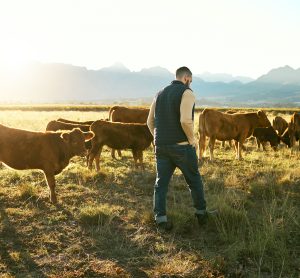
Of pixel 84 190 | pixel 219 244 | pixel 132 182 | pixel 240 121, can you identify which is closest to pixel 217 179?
pixel 132 182

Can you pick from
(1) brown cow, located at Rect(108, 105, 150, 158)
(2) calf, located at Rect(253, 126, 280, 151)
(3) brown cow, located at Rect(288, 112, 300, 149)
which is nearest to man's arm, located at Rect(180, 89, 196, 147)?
(1) brown cow, located at Rect(108, 105, 150, 158)

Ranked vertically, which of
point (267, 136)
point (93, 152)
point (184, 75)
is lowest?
point (267, 136)

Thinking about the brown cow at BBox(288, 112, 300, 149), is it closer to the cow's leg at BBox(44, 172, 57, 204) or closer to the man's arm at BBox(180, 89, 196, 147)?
the cow's leg at BBox(44, 172, 57, 204)

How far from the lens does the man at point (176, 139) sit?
6.96 metres

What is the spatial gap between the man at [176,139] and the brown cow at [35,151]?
9.00 ft

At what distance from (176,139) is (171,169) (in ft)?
1.89

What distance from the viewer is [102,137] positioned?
499 inches

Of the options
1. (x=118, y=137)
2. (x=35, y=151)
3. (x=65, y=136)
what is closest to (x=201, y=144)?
(x=118, y=137)

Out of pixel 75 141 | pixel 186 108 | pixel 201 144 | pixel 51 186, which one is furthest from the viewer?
pixel 201 144

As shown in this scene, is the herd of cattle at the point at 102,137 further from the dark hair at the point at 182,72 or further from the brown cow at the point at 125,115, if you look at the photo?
the dark hair at the point at 182,72

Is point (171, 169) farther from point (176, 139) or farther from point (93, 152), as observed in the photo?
point (93, 152)

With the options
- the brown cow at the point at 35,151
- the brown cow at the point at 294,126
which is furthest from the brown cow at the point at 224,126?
the brown cow at the point at 35,151

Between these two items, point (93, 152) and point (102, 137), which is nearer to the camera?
point (93, 152)

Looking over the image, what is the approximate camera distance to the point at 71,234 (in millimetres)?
7051
